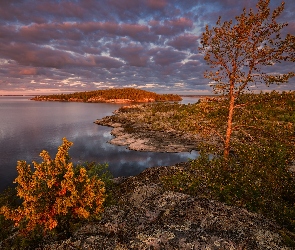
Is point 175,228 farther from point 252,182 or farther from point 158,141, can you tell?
point 158,141

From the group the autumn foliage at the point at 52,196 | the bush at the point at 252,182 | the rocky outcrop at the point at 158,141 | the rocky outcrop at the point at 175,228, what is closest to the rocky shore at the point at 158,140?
the rocky outcrop at the point at 158,141

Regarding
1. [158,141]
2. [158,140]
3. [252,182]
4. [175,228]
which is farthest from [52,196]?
[158,140]

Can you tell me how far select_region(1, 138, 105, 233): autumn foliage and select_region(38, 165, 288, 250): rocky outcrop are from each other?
0.78 meters

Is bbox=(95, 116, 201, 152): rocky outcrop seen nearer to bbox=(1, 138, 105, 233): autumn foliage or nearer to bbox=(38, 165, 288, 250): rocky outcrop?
bbox=(38, 165, 288, 250): rocky outcrop

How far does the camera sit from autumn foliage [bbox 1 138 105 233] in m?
7.76

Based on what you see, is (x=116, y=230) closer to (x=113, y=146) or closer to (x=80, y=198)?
(x=80, y=198)

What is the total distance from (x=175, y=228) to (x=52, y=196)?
489 cm

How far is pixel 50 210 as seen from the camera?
8.03 metres

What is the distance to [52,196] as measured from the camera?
8195 mm

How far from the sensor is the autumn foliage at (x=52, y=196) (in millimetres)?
7758

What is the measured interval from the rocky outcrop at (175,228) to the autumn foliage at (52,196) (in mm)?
779

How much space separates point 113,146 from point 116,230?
3632cm

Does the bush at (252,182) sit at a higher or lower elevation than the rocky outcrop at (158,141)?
higher

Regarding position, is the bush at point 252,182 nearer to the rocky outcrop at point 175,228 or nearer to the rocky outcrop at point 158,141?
the rocky outcrop at point 175,228
